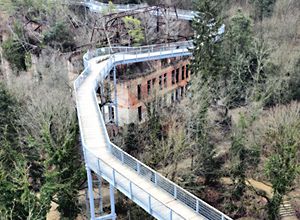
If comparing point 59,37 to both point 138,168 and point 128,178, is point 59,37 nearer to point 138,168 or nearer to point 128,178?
point 138,168

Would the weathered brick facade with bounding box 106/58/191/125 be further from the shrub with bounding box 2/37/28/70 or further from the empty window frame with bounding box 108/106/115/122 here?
the shrub with bounding box 2/37/28/70

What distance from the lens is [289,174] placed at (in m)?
26.4

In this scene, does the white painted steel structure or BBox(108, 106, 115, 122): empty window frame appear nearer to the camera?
the white painted steel structure

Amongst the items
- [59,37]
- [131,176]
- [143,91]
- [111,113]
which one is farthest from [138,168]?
[59,37]

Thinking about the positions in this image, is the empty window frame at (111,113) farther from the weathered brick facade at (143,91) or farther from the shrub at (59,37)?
the shrub at (59,37)

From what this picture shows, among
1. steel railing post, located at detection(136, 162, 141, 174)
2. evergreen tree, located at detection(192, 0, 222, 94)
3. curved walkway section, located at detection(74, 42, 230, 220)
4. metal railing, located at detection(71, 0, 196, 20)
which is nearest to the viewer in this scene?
curved walkway section, located at detection(74, 42, 230, 220)

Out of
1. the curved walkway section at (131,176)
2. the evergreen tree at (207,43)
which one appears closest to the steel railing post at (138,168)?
the curved walkway section at (131,176)

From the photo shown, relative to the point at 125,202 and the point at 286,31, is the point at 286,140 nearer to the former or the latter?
the point at 125,202

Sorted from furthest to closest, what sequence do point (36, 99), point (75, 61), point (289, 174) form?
point (75, 61)
point (36, 99)
point (289, 174)

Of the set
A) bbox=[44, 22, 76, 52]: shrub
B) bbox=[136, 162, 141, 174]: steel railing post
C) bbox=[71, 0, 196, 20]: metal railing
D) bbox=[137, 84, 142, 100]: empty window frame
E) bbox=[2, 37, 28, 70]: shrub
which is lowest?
bbox=[137, 84, 142, 100]: empty window frame

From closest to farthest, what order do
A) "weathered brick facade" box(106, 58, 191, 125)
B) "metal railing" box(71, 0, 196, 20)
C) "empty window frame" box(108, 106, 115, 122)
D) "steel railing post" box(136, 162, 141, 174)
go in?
"steel railing post" box(136, 162, 141, 174)
"empty window frame" box(108, 106, 115, 122)
"weathered brick facade" box(106, 58, 191, 125)
"metal railing" box(71, 0, 196, 20)

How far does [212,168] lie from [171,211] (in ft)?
47.9

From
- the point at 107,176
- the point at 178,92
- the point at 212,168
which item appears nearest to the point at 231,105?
the point at 178,92

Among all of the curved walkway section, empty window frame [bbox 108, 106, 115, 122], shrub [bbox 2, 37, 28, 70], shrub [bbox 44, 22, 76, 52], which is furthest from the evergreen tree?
shrub [bbox 2, 37, 28, 70]
